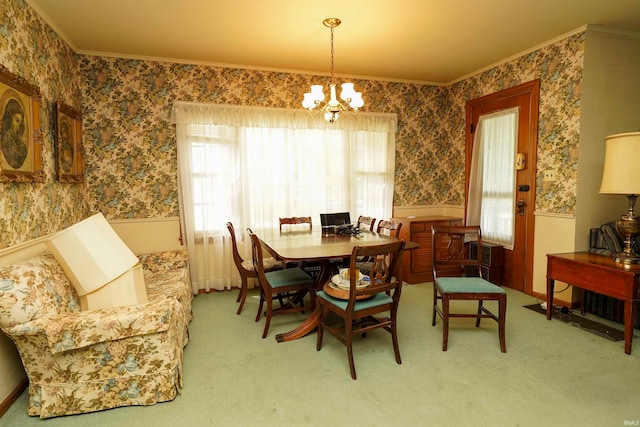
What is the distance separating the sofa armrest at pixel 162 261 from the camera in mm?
3502

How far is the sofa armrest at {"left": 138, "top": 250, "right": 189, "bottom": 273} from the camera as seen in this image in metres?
3.50

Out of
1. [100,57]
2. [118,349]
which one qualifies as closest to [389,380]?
[118,349]

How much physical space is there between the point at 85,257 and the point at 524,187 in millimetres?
4091

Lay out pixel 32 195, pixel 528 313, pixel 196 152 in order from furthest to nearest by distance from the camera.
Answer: pixel 196 152 → pixel 528 313 → pixel 32 195

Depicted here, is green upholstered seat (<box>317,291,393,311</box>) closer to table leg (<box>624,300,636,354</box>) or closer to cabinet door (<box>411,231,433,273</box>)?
table leg (<box>624,300,636,354</box>)

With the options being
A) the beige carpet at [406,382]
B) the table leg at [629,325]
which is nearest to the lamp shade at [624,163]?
the table leg at [629,325]

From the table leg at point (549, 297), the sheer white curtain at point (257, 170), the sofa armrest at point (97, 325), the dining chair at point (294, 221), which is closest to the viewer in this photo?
the sofa armrest at point (97, 325)

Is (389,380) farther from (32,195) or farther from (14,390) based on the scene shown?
(32,195)

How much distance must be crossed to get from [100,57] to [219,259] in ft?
8.18

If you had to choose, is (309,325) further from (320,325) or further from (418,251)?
(418,251)

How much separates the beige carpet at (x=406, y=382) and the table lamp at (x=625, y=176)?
775 millimetres

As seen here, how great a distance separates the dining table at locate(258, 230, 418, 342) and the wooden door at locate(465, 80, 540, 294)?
5.36 ft

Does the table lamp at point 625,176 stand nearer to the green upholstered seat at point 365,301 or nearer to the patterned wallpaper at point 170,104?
the patterned wallpaper at point 170,104

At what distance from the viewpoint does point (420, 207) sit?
506cm
